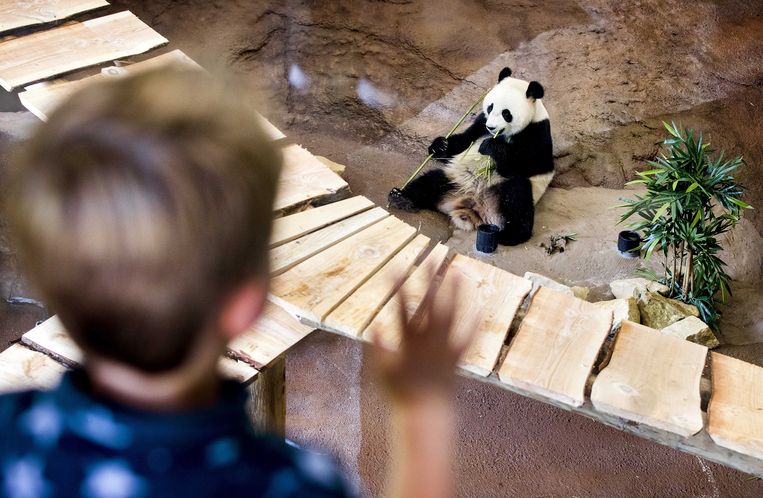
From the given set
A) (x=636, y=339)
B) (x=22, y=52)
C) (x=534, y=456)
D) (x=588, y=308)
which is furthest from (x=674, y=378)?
(x=22, y=52)

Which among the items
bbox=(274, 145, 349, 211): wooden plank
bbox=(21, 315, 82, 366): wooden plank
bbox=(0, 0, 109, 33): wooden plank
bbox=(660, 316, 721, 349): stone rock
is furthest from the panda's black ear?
bbox=(21, 315, 82, 366): wooden plank

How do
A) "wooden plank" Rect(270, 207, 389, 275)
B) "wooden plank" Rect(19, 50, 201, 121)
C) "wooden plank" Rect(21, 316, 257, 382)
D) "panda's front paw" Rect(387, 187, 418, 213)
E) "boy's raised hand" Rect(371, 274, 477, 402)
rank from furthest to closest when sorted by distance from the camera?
1. "panda's front paw" Rect(387, 187, 418, 213)
2. "wooden plank" Rect(19, 50, 201, 121)
3. "wooden plank" Rect(270, 207, 389, 275)
4. "wooden plank" Rect(21, 316, 257, 382)
5. "boy's raised hand" Rect(371, 274, 477, 402)

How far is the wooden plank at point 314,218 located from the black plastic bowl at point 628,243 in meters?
2.33

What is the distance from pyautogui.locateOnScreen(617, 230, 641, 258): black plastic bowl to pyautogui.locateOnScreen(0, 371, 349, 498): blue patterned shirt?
4.33 metres

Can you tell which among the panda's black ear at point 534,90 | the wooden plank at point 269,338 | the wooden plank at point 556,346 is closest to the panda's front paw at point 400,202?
the panda's black ear at point 534,90

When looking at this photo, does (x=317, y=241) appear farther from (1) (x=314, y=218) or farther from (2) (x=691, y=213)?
(2) (x=691, y=213)

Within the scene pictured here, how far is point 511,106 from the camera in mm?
5090

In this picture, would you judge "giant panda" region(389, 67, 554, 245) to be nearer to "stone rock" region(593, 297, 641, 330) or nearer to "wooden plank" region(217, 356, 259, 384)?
"stone rock" region(593, 297, 641, 330)

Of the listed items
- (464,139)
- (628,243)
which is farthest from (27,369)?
(464,139)

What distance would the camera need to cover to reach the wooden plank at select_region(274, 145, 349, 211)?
3191 millimetres

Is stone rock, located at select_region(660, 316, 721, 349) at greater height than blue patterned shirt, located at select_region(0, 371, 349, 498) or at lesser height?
lesser

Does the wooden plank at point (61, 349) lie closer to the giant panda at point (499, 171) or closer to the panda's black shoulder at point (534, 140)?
the giant panda at point (499, 171)

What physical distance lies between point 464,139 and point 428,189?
1.72 feet

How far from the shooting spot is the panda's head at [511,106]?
508 centimetres
